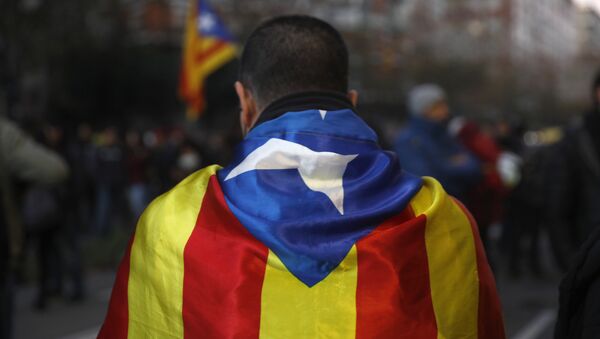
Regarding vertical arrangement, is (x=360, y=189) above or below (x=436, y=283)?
above

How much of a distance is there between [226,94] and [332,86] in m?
33.6

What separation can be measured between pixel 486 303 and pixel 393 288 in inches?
12.5

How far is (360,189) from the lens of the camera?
1.94 meters

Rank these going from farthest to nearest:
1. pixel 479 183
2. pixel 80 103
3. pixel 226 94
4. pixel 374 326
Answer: pixel 226 94, pixel 80 103, pixel 479 183, pixel 374 326

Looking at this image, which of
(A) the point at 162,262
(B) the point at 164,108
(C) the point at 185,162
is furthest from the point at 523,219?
(B) the point at 164,108

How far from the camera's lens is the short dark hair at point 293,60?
2135mm

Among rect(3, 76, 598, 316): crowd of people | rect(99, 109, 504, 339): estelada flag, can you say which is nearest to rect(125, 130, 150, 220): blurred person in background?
rect(3, 76, 598, 316): crowd of people

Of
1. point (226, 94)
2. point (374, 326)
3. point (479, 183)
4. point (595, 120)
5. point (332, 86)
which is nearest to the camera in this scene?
point (374, 326)

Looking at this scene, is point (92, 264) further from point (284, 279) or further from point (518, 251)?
point (284, 279)

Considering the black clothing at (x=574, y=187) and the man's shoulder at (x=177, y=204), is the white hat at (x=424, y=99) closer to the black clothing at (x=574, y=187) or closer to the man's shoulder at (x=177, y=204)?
the black clothing at (x=574, y=187)

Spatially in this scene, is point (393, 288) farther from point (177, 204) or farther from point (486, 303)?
point (177, 204)

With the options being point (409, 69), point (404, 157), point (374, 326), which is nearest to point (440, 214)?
point (374, 326)

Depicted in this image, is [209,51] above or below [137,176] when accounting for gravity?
above

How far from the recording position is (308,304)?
1862 millimetres
